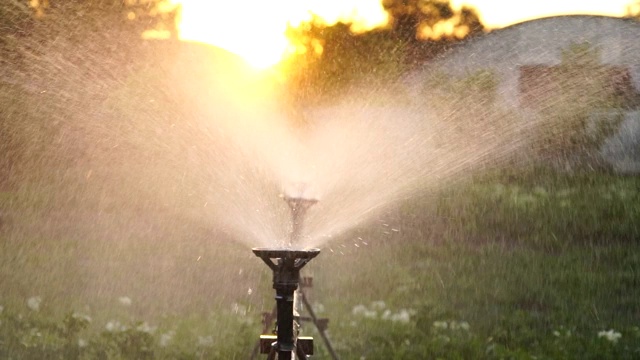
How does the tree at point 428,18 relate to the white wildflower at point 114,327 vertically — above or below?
above

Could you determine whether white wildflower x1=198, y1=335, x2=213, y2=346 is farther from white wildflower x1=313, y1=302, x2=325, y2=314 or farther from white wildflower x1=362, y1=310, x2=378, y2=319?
white wildflower x1=362, y1=310, x2=378, y2=319

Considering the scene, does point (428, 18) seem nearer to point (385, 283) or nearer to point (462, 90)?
point (462, 90)

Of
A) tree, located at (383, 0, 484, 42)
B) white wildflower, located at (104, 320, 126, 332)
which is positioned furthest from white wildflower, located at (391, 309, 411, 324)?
tree, located at (383, 0, 484, 42)

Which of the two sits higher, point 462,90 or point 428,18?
point 428,18

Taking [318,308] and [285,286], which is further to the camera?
[318,308]

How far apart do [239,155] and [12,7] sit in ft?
17.2

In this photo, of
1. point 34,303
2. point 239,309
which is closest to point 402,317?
point 239,309

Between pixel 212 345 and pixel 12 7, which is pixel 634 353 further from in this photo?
pixel 12 7

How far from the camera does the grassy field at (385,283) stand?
28.2 ft

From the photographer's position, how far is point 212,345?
27.9 feet

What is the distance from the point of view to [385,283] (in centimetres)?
1186

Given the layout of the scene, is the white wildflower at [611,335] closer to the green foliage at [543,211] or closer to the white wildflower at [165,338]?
the white wildflower at [165,338]

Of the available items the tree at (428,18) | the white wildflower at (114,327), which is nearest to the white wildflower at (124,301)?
the white wildflower at (114,327)

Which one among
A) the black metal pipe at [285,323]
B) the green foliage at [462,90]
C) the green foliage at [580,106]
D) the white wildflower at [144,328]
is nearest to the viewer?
the black metal pipe at [285,323]
